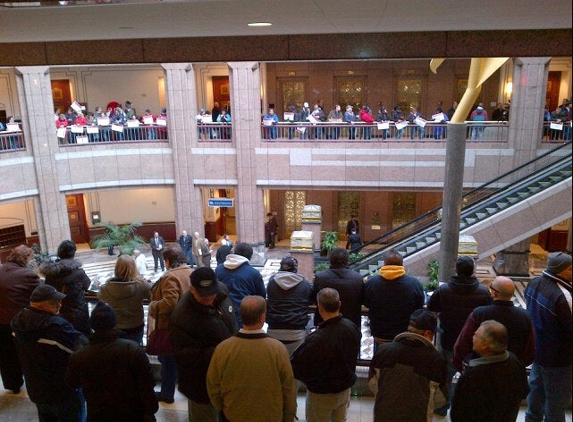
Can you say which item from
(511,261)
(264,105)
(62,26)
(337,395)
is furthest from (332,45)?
(264,105)

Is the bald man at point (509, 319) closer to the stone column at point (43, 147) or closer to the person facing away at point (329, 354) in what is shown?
the person facing away at point (329, 354)

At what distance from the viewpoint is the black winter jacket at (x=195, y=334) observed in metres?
3.67

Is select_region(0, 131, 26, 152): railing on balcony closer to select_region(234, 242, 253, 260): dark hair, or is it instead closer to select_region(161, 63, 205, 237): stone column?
select_region(161, 63, 205, 237): stone column

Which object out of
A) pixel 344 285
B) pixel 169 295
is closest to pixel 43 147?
pixel 169 295

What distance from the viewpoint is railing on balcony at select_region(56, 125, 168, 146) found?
17.2 metres

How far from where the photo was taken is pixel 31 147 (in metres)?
16.6

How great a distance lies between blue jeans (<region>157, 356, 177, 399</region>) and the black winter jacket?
2.82ft

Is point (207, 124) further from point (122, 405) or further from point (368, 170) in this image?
point (122, 405)

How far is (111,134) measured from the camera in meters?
17.9

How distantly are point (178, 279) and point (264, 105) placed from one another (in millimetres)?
17505

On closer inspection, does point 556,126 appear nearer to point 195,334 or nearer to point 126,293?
point 126,293

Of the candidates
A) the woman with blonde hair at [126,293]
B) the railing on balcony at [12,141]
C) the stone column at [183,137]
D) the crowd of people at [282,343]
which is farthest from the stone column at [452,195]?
the railing on balcony at [12,141]

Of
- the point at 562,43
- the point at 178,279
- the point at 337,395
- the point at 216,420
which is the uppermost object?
the point at 562,43

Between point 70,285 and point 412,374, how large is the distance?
287cm
